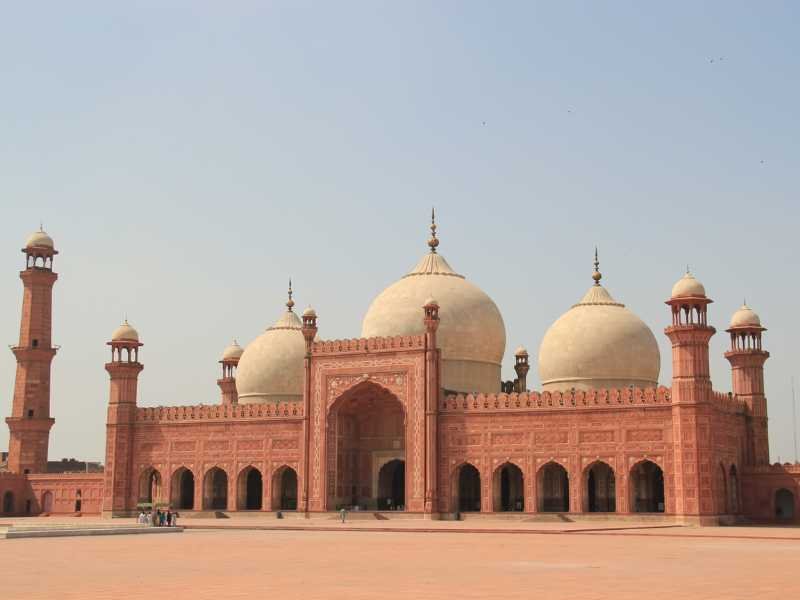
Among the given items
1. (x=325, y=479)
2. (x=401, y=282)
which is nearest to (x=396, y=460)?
(x=325, y=479)

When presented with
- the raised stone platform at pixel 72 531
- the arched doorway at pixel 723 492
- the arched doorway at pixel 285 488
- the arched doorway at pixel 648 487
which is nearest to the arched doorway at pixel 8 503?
the arched doorway at pixel 285 488

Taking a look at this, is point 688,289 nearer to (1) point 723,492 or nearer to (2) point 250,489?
(1) point 723,492

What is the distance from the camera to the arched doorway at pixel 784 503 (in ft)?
99.5

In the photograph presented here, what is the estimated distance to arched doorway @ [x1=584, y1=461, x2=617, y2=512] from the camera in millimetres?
30734

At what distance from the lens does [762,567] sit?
12430mm

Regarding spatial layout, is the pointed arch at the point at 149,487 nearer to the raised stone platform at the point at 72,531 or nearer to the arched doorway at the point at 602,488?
the raised stone platform at the point at 72,531

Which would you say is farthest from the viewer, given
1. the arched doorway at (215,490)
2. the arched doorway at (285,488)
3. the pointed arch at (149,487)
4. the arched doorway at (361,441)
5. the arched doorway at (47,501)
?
the arched doorway at (47,501)

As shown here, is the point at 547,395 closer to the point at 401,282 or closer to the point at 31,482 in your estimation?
the point at 401,282

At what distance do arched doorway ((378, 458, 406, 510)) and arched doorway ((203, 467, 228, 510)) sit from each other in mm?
4862

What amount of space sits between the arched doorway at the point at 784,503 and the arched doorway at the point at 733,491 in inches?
41.1

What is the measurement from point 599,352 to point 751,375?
4222mm

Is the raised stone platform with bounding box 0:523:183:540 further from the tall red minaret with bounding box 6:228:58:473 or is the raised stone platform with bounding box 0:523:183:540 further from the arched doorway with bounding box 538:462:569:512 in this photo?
the tall red minaret with bounding box 6:228:58:473

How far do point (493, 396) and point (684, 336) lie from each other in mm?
5419

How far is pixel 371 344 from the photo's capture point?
3244cm
